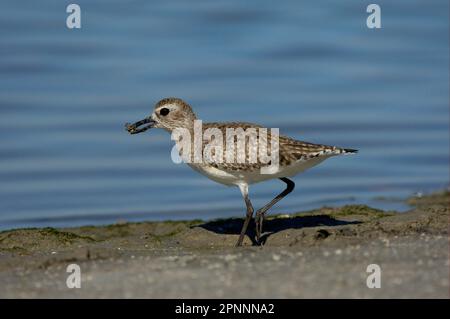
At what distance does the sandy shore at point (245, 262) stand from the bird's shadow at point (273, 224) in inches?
1.8

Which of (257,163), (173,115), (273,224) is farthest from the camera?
(173,115)

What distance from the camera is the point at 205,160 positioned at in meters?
10.6

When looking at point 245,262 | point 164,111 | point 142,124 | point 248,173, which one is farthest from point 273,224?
point 245,262

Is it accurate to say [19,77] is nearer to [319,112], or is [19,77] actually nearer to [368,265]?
[319,112]

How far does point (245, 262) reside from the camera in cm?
811

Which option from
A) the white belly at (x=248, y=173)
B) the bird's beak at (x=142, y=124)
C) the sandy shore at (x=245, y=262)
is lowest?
the sandy shore at (x=245, y=262)

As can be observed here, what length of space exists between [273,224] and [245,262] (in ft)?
10.7

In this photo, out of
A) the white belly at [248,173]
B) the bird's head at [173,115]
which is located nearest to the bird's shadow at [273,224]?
the white belly at [248,173]

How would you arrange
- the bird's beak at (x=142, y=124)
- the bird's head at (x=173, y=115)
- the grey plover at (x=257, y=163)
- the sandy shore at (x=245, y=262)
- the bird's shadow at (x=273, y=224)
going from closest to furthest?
1. the sandy shore at (x=245, y=262)
2. the grey plover at (x=257, y=163)
3. the bird's shadow at (x=273, y=224)
4. the bird's head at (x=173, y=115)
5. the bird's beak at (x=142, y=124)

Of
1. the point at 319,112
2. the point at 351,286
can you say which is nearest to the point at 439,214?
the point at 351,286

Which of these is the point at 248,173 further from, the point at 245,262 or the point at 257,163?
the point at 245,262

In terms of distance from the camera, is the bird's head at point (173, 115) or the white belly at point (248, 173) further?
the bird's head at point (173, 115)

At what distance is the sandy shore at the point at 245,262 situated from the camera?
7270 millimetres

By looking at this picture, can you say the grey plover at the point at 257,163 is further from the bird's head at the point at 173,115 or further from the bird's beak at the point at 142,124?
the bird's beak at the point at 142,124
